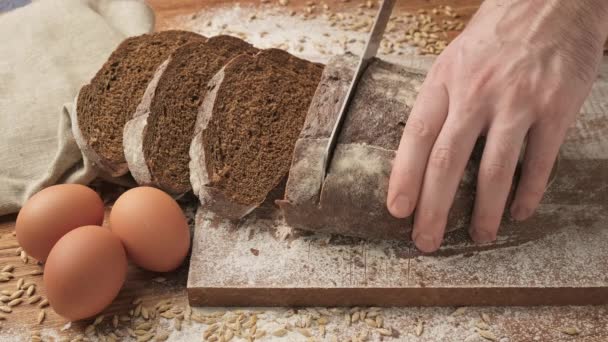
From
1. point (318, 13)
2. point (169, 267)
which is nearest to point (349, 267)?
point (169, 267)

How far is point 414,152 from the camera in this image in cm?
205

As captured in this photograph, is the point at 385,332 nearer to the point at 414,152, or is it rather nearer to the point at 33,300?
the point at 414,152

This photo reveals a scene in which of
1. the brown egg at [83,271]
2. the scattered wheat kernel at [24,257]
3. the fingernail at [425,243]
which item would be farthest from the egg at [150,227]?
the fingernail at [425,243]

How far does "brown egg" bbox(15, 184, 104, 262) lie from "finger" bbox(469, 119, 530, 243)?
1365 mm

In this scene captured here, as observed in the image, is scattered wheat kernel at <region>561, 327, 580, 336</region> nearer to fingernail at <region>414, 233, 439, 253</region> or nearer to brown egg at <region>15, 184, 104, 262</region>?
fingernail at <region>414, 233, 439, 253</region>

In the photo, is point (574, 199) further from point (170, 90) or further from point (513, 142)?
point (170, 90)

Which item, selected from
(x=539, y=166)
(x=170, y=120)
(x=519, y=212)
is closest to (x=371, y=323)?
(x=519, y=212)

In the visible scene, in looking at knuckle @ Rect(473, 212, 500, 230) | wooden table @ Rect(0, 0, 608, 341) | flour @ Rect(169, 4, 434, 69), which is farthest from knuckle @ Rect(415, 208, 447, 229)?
flour @ Rect(169, 4, 434, 69)

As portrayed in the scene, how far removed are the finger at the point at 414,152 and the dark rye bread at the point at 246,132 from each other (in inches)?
19.2

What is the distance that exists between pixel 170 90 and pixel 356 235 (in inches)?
37.6

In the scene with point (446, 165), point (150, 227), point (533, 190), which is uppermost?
point (446, 165)

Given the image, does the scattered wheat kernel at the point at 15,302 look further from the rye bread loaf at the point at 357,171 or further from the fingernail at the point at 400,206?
the fingernail at the point at 400,206

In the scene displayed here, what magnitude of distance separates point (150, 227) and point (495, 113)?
1194 mm

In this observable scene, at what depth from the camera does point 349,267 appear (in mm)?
2264
